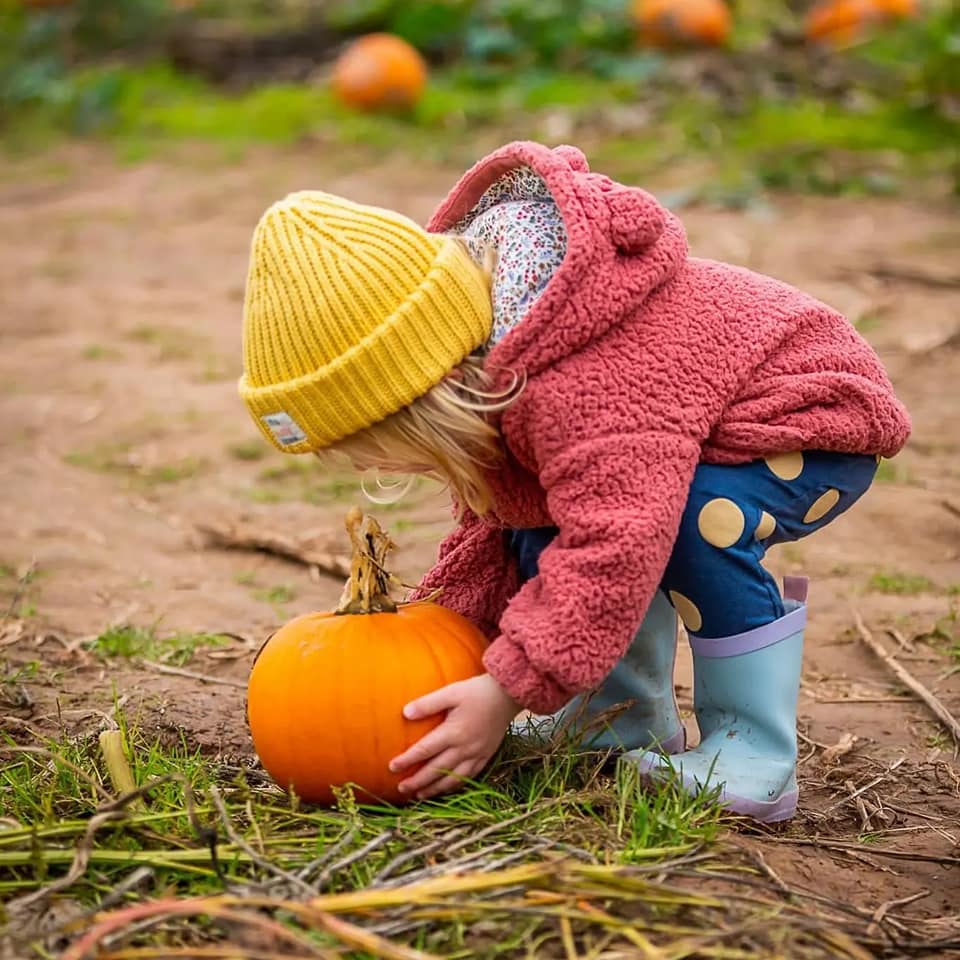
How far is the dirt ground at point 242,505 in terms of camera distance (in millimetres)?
2812

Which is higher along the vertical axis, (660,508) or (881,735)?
(660,508)

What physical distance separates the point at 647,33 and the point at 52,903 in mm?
9051

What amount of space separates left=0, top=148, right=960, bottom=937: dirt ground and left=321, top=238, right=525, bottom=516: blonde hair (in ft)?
2.39

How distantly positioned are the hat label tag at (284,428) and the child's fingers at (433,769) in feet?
1.87

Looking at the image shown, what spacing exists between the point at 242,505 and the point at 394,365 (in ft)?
7.32

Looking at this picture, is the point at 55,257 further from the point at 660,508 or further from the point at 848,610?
the point at 660,508

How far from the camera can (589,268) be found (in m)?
2.35

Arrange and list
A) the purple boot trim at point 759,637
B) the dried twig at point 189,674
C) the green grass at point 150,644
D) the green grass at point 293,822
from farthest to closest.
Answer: the green grass at point 150,644
the dried twig at point 189,674
the purple boot trim at point 759,637
the green grass at point 293,822

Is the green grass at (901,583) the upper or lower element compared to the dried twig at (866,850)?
lower

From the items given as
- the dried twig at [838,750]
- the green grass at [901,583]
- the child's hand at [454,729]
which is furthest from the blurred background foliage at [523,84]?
the child's hand at [454,729]

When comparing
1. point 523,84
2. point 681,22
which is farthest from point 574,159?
point 681,22

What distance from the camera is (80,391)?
559 centimetres

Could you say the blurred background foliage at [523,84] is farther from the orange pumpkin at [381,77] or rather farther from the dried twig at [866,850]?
the dried twig at [866,850]

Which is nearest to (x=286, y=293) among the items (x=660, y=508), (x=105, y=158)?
(x=660, y=508)
